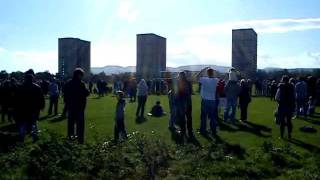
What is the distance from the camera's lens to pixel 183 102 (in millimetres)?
15445

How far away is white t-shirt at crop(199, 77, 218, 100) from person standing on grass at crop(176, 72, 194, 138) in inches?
16.2

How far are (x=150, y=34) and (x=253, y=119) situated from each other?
69.6m

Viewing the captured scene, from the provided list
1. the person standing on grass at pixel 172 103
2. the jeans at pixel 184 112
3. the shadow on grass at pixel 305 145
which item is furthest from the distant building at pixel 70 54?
the shadow on grass at pixel 305 145

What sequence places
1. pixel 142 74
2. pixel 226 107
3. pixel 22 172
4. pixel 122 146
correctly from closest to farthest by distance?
1. pixel 22 172
2. pixel 122 146
3. pixel 226 107
4. pixel 142 74

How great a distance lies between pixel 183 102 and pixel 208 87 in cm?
91

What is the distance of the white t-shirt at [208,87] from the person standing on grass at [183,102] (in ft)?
1.35

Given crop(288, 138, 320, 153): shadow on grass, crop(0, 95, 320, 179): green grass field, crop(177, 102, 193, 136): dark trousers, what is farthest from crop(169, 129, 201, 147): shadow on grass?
crop(288, 138, 320, 153): shadow on grass

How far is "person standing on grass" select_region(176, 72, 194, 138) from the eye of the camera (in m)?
15.2

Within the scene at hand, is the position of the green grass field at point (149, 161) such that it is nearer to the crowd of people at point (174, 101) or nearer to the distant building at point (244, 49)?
the crowd of people at point (174, 101)

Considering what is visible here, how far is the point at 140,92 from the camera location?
2209 cm

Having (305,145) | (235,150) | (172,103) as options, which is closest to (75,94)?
(235,150)

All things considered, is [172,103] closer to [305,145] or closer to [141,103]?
[305,145]

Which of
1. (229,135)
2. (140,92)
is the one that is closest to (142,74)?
(140,92)

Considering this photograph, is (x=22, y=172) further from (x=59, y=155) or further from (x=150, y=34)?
(x=150, y=34)
